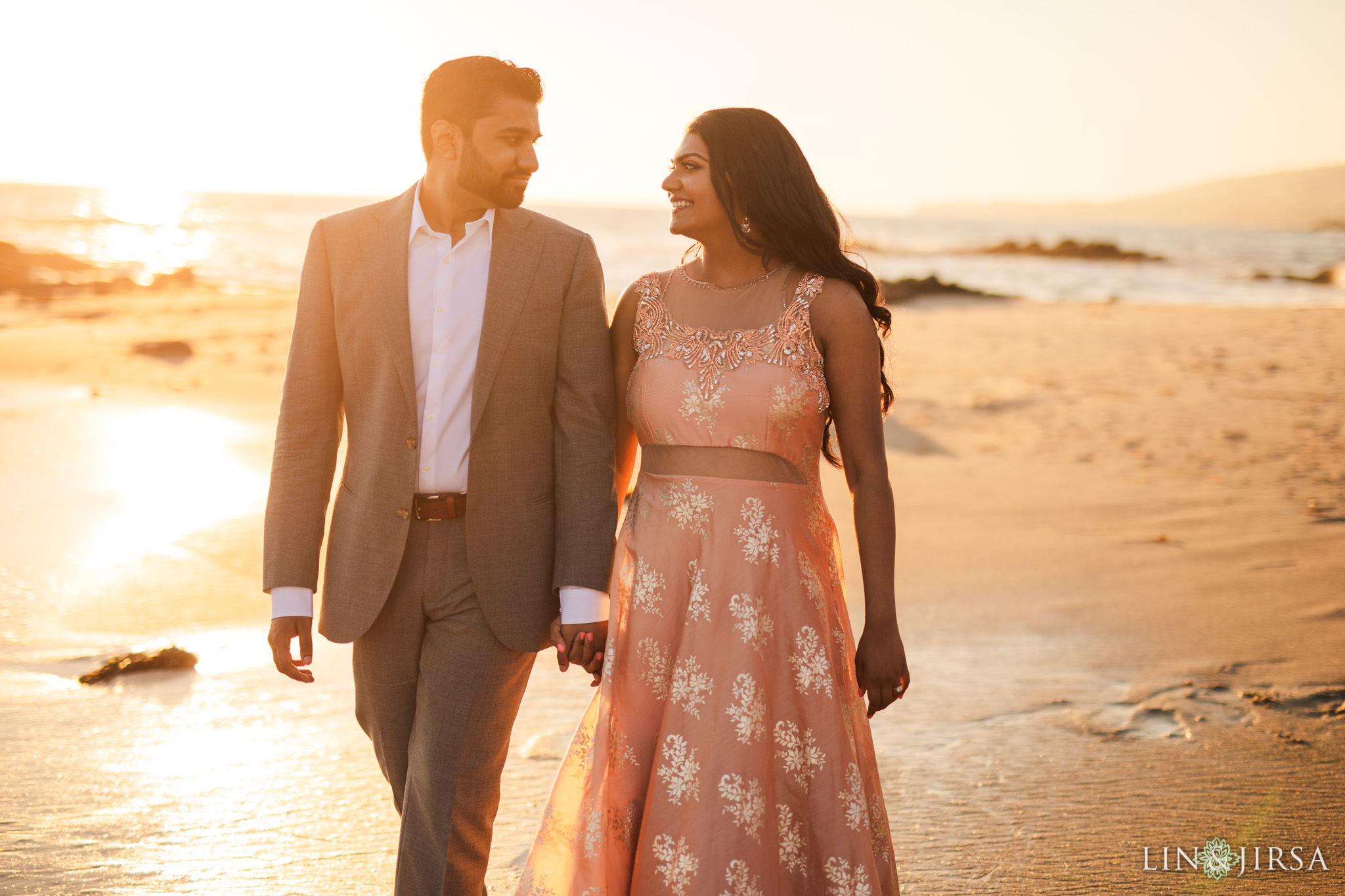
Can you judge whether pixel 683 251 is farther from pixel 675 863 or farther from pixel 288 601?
pixel 675 863

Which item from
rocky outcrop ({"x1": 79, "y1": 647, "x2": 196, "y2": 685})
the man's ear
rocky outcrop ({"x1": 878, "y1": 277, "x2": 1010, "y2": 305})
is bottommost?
rocky outcrop ({"x1": 79, "y1": 647, "x2": 196, "y2": 685})

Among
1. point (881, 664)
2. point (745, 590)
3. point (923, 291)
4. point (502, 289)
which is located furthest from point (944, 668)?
point (923, 291)

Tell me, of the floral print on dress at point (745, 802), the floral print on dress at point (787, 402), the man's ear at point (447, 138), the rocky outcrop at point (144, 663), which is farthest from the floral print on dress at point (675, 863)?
the rocky outcrop at point (144, 663)

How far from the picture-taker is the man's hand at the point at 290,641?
101 inches

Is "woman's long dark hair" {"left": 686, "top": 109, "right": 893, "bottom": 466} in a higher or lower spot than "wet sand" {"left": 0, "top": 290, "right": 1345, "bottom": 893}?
higher

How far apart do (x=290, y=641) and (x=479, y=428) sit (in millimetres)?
679

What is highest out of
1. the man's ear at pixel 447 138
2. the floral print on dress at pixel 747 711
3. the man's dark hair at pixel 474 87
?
the man's dark hair at pixel 474 87

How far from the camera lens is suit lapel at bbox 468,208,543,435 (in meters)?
2.50

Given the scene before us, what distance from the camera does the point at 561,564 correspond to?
260 centimetres

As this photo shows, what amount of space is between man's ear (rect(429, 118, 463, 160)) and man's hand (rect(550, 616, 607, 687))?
3.71 feet

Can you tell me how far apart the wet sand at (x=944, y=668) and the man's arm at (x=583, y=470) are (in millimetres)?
1037

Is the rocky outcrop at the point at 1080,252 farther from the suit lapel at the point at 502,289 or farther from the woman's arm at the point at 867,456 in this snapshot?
the suit lapel at the point at 502,289

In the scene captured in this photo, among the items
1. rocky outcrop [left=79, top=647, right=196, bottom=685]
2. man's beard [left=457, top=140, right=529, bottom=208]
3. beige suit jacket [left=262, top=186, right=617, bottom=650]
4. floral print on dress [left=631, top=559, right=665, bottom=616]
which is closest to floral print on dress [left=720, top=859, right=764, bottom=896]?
floral print on dress [left=631, top=559, right=665, bottom=616]

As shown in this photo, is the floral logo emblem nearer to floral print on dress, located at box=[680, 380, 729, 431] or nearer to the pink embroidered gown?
the pink embroidered gown
